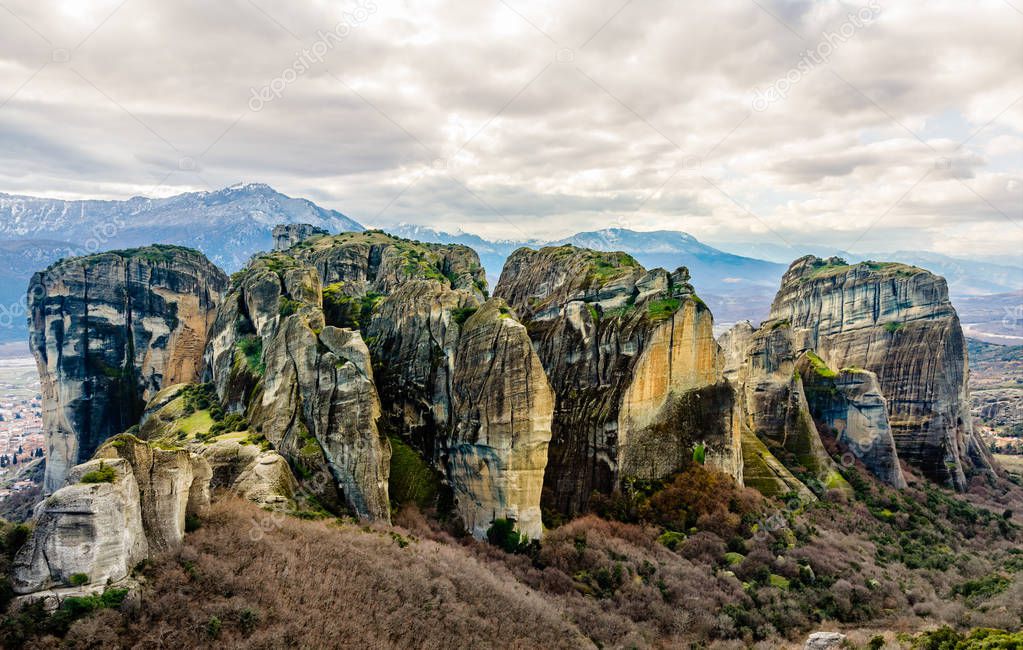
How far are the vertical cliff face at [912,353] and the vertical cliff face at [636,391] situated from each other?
32.1 metres

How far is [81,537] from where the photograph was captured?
20891 mm

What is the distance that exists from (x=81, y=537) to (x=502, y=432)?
78.7 ft

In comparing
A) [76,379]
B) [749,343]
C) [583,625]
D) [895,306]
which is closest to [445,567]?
[583,625]

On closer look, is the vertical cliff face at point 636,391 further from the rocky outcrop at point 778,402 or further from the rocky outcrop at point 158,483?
the rocky outcrop at point 158,483

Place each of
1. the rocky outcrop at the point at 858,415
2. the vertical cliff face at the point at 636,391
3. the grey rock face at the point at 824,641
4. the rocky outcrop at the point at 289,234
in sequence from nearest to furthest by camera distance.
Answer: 1. the grey rock face at the point at 824,641
2. the vertical cliff face at the point at 636,391
3. the rocky outcrop at the point at 858,415
4. the rocky outcrop at the point at 289,234

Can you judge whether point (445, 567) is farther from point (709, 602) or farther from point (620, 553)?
point (709, 602)

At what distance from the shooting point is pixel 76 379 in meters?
72.3

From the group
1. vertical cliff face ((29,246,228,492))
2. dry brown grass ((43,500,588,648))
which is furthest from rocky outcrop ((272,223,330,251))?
dry brown grass ((43,500,588,648))

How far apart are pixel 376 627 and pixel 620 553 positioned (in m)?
19.4

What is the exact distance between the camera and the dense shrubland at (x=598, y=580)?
23078 mm

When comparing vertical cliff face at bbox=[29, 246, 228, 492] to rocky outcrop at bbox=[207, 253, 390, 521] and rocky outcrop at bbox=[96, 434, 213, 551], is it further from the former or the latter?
rocky outcrop at bbox=[96, 434, 213, 551]

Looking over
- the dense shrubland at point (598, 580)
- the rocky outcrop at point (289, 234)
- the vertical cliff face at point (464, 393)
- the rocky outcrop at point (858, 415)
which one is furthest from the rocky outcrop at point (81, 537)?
the rocky outcrop at point (289, 234)

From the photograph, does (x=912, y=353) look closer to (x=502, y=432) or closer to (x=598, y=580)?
(x=598, y=580)

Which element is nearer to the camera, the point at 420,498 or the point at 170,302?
the point at 420,498
